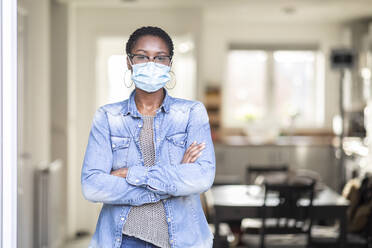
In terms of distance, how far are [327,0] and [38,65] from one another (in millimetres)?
3240

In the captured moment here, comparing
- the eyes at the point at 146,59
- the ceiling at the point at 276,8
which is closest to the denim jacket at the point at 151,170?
the eyes at the point at 146,59

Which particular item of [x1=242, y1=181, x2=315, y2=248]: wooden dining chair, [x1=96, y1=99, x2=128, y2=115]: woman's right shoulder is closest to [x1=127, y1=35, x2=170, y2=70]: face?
[x1=96, y1=99, x2=128, y2=115]: woman's right shoulder

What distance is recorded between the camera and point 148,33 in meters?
1.55

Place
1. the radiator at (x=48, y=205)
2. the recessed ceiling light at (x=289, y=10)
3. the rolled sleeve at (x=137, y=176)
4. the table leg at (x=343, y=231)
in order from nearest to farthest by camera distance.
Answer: the rolled sleeve at (x=137, y=176) → the table leg at (x=343, y=231) → the radiator at (x=48, y=205) → the recessed ceiling light at (x=289, y=10)

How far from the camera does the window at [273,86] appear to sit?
326 inches

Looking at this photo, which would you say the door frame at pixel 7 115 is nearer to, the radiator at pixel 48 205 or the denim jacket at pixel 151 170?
the denim jacket at pixel 151 170

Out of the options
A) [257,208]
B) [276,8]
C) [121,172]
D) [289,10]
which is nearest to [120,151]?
[121,172]

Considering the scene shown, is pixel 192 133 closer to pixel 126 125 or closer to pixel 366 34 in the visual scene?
pixel 126 125

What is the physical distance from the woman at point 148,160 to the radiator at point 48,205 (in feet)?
8.00

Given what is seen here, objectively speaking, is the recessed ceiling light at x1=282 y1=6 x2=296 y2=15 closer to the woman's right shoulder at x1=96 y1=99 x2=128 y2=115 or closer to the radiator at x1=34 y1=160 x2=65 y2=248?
the radiator at x1=34 y1=160 x2=65 y2=248

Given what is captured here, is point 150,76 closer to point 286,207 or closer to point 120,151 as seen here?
point 120,151

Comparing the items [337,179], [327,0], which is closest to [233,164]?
[337,179]

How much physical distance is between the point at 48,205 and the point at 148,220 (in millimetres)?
2823

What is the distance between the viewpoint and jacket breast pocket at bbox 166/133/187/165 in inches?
60.9
